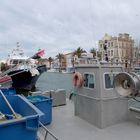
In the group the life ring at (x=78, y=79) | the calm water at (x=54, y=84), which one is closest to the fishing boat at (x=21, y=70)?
the calm water at (x=54, y=84)

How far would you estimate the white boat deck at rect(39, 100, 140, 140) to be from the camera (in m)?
4.46

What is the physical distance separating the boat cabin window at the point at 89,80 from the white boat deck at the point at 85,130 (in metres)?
0.95

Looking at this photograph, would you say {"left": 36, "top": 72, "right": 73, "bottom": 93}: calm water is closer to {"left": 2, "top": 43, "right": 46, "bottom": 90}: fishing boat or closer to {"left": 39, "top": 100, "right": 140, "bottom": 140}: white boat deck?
{"left": 2, "top": 43, "right": 46, "bottom": 90}: fishing boat

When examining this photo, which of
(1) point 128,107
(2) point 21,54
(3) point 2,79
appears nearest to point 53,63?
(2) point 21,54

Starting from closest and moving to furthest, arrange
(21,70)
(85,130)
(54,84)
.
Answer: (85,130) → (21,70) → (54,84)

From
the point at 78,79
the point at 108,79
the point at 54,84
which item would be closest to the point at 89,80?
the point at 78,79

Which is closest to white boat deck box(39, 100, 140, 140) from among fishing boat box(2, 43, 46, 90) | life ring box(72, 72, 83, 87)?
life ring box(72, 72, 83, 87)

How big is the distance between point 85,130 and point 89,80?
47.8 inches

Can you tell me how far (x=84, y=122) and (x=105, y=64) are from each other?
1.56 m

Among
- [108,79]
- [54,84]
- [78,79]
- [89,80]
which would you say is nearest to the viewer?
[108,79]

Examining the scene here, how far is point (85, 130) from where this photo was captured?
191 inches

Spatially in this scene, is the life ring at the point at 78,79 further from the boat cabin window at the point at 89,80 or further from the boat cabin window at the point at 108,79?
the boat cabin window at the point at 108,79

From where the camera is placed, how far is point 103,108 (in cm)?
500

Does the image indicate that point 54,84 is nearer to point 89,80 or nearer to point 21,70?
point 21,70
